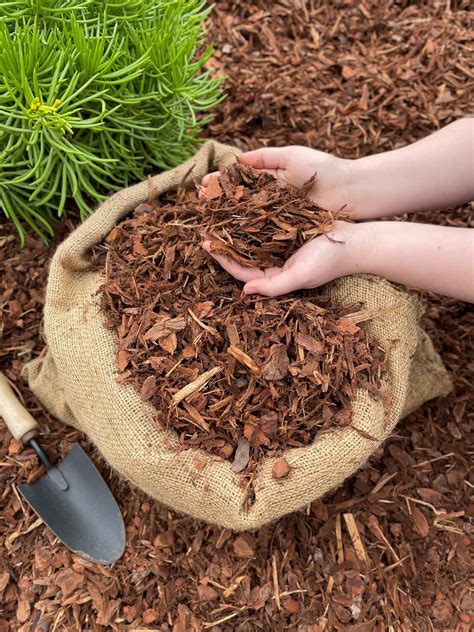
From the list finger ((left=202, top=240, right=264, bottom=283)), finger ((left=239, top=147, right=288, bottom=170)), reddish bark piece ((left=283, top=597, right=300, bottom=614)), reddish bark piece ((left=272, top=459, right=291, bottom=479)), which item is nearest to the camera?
reddish bark piece ((left=272, top=459, right=291, bottom=479))

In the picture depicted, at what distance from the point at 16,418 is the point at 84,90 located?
0.89 meters

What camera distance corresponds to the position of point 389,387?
1350mm

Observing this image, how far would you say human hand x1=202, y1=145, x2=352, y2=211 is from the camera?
154cm

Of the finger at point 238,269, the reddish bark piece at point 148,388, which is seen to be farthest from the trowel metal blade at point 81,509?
the finger at point 238,269

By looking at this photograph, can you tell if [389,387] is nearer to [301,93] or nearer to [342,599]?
[342,599]

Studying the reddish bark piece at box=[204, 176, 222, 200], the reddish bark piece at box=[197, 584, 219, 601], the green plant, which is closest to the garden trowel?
the reddish bark piece at box=[197, 584, 219, 601]

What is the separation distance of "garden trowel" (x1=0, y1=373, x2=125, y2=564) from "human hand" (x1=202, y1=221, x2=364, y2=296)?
71cm

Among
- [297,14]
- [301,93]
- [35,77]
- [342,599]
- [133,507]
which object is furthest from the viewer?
[297,14]

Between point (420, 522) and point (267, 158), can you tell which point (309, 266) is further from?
point (420, 522)

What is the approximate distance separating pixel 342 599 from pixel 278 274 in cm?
85

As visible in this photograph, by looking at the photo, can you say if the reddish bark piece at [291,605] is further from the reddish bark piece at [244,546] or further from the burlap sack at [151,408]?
the burlap sack at [151,408]

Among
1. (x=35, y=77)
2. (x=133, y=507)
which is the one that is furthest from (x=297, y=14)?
(x=133, y=507)

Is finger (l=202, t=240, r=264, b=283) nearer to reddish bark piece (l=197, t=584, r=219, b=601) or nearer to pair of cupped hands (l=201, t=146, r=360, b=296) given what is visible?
pair of cupped hands (l=201, t=146, r=360, b=296)

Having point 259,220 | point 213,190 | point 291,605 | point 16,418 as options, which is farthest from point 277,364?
point 16,418
